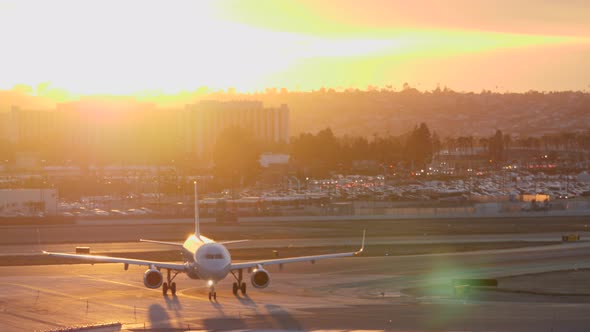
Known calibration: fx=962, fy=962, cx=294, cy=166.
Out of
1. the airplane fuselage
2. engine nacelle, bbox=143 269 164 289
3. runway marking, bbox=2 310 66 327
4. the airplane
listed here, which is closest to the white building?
the airplane

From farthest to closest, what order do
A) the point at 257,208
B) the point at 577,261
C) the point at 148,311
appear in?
the point at 257,208 < the point at 577,261 < the point at 148,311

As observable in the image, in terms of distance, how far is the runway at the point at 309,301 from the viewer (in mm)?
45500

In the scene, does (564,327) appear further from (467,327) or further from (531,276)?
→ (531,276)

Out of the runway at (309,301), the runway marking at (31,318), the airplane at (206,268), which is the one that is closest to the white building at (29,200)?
the runway at (309,301)

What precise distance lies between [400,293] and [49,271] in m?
27.4

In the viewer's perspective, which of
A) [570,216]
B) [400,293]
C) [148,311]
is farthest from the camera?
[570,216]

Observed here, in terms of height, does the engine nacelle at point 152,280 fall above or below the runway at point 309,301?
above

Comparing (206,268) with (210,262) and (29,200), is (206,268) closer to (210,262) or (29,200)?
(210,262)

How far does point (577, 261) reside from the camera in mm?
75250

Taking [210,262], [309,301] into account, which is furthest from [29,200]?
[309,301]

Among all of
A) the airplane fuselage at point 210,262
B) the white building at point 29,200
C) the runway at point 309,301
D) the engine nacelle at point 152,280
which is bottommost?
the white building at point 29,200

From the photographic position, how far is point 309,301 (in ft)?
176

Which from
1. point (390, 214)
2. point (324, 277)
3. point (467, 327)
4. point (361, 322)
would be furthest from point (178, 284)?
point (390, 214)

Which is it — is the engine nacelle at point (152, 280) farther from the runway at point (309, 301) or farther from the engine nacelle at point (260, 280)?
the engine nacelle at point (260, 280)
